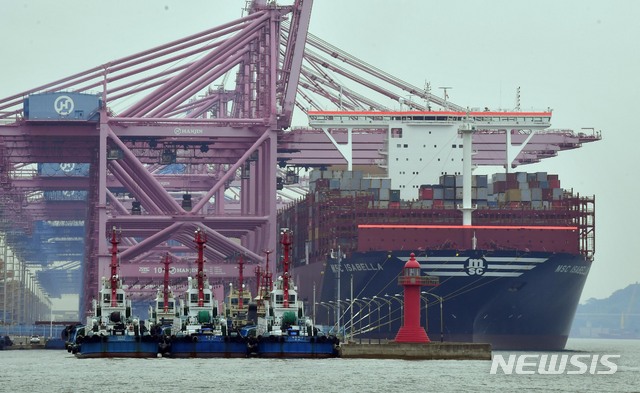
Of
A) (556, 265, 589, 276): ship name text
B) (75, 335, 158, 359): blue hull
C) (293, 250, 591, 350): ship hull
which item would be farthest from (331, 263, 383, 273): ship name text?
(75, 335, 158, 359): blue hull

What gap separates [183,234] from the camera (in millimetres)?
→ 149375

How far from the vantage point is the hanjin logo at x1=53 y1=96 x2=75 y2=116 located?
132 metres

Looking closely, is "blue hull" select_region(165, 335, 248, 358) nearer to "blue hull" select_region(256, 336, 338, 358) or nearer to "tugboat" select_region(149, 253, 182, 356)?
"tugboat" select_region(149, 253, 182, 356)

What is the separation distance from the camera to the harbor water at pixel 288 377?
73.6 m

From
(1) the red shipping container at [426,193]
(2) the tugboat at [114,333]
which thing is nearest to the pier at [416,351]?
(2) the tugboat at [114,333]

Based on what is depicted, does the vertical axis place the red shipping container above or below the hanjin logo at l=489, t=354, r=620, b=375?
above

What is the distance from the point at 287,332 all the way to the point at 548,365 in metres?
17.1

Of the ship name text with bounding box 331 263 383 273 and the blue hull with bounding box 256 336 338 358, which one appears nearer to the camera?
the blue hull with bounding box 256 336 338 358

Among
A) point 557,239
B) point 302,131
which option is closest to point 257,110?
point 302,131

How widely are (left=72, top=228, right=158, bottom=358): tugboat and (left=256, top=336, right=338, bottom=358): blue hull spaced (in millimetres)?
5830

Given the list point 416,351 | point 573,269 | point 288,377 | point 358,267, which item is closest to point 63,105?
point 358,267

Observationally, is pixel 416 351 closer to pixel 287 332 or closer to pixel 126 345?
pixel 287 332

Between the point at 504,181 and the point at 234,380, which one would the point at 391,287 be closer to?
the point at 504,181

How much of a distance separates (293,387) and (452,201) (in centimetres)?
5426
